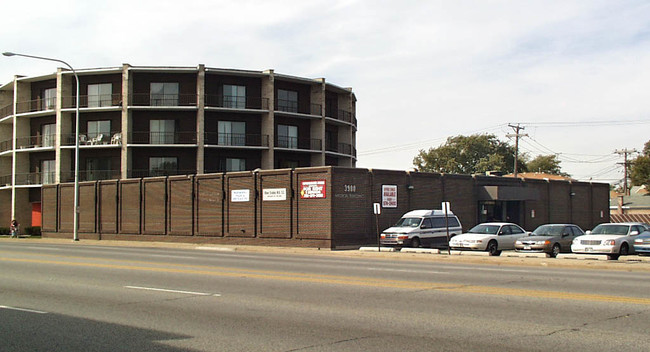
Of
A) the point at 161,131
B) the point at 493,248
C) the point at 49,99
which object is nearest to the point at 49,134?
the point at 49,99

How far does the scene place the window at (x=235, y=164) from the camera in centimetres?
5672

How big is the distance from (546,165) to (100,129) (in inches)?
3616

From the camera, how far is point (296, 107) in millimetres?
59000

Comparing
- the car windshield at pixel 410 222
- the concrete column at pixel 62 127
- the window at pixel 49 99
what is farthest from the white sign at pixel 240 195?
the window at pixel 49 99

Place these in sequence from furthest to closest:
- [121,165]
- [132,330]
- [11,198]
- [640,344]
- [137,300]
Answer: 1. [11,198]
2. [121,165]
3. [137,300]
4. [132,330]
5. [640,344]

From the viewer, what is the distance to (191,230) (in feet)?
136

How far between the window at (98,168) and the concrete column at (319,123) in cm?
1952

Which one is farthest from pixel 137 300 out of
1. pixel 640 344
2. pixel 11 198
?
pixel 11 198

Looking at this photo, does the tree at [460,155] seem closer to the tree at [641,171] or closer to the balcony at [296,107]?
the tree at [641,171]

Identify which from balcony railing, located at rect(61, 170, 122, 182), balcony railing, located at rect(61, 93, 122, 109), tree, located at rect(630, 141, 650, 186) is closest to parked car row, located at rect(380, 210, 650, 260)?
balcony railing, located at rect(61, 170, 122, 182)

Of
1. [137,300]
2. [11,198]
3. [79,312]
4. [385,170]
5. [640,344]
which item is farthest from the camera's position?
[11,198]

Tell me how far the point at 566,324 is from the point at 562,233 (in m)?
19.1

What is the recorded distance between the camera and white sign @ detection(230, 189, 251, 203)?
124ft

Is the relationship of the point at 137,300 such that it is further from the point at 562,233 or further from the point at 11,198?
the point at 11,198
